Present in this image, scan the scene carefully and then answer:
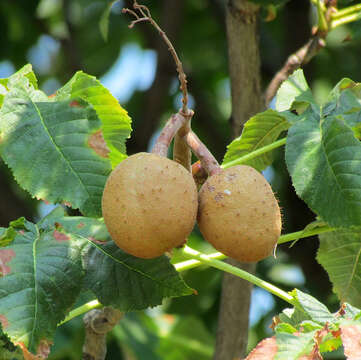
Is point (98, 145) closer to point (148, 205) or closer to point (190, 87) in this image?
point (148, 205)

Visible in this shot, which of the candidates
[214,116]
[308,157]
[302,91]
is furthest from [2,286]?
[214,116]

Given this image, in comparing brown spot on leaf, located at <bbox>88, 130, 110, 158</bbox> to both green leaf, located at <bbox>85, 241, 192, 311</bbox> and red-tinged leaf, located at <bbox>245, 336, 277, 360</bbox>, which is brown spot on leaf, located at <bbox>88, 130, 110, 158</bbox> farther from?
red-tinged leaf, located at <bbox>245, 336, 277, 360</bbox>

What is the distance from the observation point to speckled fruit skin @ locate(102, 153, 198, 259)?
91 centimetres

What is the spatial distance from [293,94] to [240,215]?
366 mm

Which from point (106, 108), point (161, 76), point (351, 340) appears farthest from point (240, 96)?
point (161, 76)

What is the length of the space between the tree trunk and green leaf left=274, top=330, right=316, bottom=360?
2.18 feet

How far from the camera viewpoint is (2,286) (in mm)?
941

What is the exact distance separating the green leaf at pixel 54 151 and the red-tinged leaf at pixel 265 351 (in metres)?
0.30

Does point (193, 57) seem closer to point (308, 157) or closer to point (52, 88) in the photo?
point (52, 88)

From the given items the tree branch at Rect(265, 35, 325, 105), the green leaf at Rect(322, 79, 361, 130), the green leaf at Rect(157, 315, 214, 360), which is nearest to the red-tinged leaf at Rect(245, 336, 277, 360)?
the green leaf at Rect(322, 79, 361, 130)

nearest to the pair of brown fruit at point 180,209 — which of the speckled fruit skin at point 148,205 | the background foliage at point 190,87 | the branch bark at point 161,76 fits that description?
the speckled fruit skin at point 148,205

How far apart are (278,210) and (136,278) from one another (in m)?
0.27

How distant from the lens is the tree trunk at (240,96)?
5.09 ft

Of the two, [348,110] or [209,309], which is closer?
[348,110]
